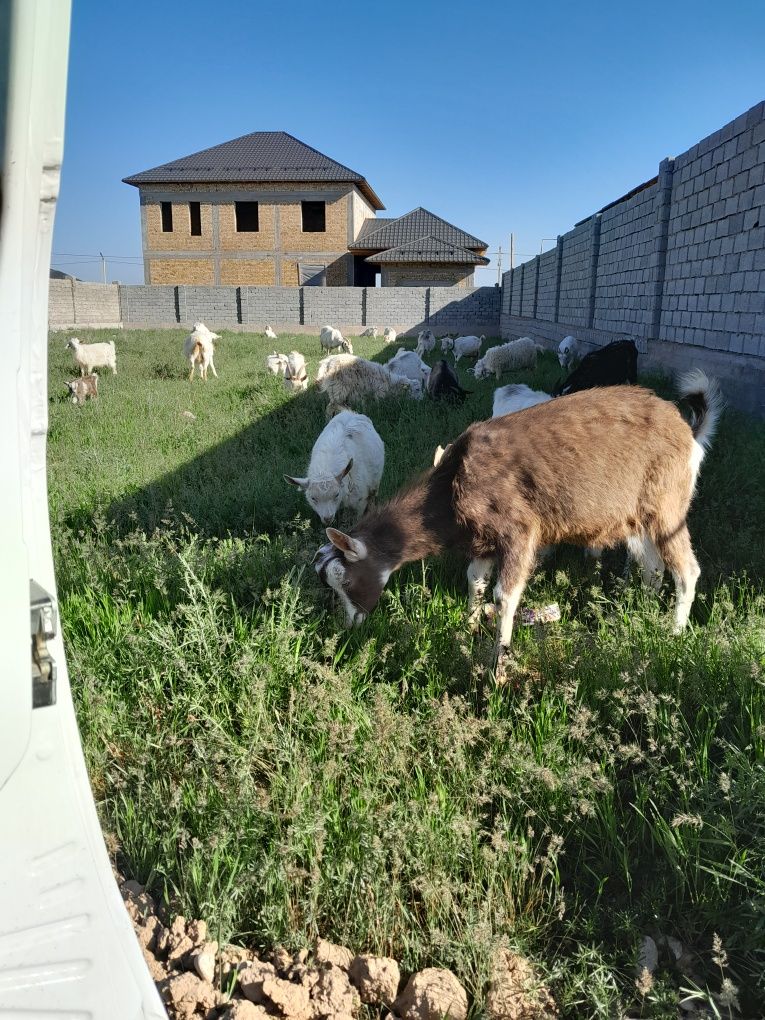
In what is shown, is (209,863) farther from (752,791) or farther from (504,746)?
(752,791)

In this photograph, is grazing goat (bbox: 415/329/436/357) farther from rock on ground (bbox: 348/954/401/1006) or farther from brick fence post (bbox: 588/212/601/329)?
rock on ground (bbox: 348/954/401/1006)

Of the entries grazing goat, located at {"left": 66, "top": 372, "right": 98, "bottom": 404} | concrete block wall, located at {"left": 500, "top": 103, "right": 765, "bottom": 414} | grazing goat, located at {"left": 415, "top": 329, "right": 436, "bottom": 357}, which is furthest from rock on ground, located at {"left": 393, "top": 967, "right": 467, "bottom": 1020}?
grazing goat, located at {"left": 415, "top": 329, "right": 436, "bottom": 357}

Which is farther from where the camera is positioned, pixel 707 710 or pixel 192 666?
pixel 192 666

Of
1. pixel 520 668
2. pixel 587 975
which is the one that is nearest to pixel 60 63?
pixel 587 975

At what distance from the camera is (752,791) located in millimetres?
2459

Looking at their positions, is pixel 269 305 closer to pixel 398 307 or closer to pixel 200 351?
pixel 398 307

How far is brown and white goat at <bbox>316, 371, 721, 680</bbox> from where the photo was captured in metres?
4.04

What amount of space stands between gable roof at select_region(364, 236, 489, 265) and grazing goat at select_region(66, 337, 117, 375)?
2047 centimetres

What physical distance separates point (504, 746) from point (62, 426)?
9.18 metres

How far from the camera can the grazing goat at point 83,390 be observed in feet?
40.1

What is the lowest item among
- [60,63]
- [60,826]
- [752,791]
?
[752,791]

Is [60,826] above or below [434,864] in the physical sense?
above

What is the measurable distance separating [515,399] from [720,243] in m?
3.15

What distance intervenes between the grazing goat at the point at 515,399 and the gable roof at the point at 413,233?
30444 mm
